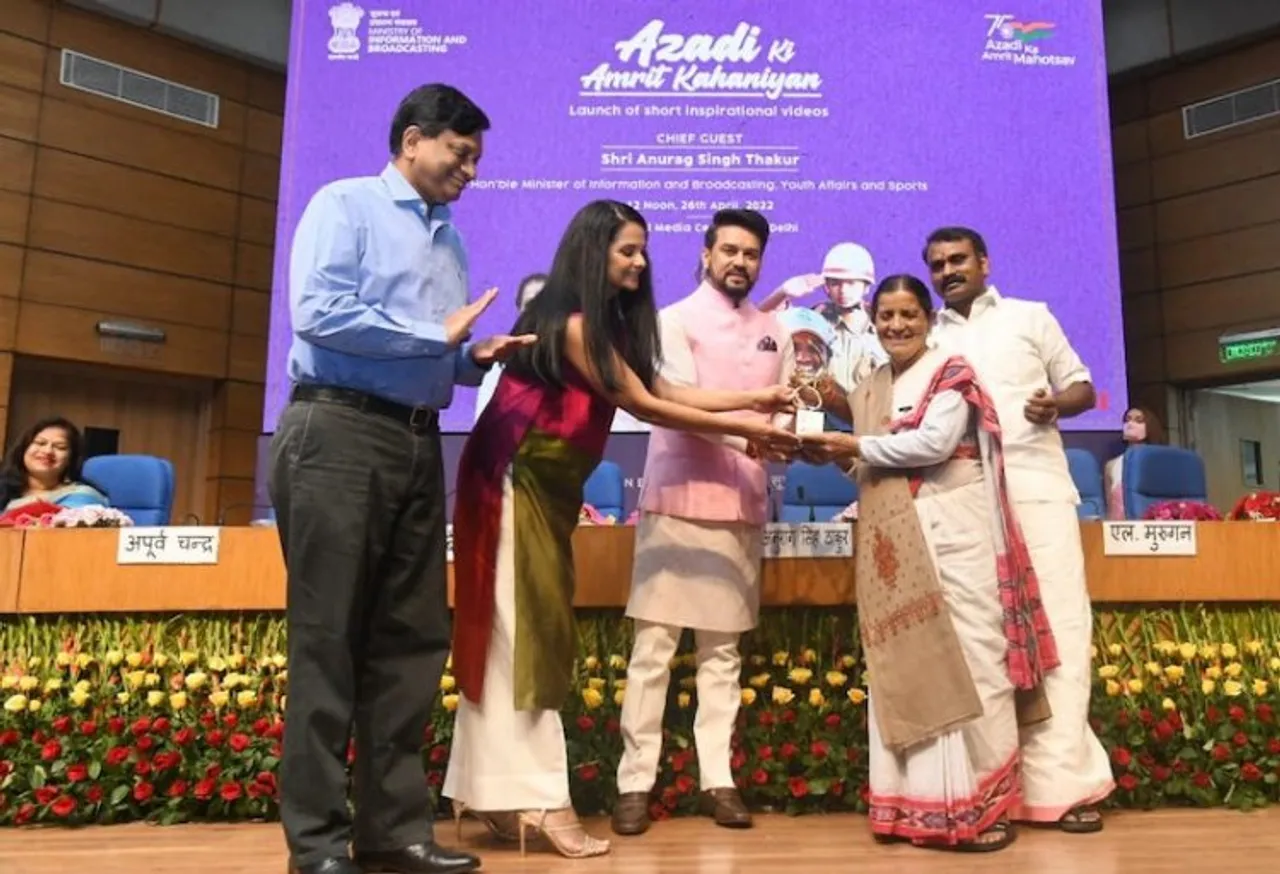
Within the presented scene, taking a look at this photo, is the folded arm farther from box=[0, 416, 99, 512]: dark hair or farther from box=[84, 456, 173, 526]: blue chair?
box=[84, 456, 173, 526]: blue chair

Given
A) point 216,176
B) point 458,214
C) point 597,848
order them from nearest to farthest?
point 597,848 < point 458,214 < point 216,176

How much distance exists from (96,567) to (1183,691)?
96.3 inches

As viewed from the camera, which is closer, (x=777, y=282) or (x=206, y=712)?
(x=206, y=712)

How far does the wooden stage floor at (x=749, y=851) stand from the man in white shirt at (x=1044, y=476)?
0.10 m

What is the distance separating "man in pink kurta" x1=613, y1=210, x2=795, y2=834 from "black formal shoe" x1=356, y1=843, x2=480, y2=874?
0.42m

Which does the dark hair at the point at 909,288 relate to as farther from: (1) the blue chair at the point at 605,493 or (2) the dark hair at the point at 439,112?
(1) the blue chair at the point at 605,493

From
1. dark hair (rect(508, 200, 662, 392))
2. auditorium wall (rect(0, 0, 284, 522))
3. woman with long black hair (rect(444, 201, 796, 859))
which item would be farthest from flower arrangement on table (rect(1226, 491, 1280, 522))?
auditorium wall (rect(0, 0, 284, 522))

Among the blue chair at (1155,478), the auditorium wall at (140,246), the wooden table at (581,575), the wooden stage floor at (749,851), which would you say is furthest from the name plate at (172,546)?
the auditorium wall at (140,246)

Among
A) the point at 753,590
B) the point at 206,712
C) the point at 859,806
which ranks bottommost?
the point at 859,806

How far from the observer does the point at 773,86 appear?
4.54m

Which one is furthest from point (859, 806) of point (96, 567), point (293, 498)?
point (96, 567)

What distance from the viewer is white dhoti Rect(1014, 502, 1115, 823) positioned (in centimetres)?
196

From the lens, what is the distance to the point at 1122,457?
13.0ft

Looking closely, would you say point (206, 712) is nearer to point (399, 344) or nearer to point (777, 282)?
point (399, 344)
